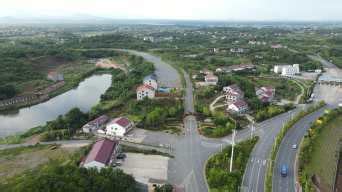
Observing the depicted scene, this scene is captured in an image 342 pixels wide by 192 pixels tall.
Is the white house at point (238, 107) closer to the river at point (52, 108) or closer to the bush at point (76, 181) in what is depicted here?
the river at point (52, 108)

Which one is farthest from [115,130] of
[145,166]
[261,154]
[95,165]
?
[261,154]

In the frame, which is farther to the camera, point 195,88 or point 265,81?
point 265,81

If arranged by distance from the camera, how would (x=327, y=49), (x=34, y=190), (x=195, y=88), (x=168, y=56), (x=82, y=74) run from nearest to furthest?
(x=34, y=190) → (x=195, y=88) → (x=82, y=74) → (x=168, y=56) → (x=327, y=49)

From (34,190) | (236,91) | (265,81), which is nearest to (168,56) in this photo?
(265,81)

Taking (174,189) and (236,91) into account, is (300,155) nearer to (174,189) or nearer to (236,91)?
(174,189)

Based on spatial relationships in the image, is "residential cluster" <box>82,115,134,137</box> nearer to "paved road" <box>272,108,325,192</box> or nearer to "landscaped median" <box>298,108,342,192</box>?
"paved road" <box>272,108,325,192</box>

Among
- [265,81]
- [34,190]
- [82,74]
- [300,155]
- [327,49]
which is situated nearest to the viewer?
[34,190]

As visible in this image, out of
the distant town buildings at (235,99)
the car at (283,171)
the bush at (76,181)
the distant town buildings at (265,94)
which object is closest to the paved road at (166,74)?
the distant town buildings at (235,99)
